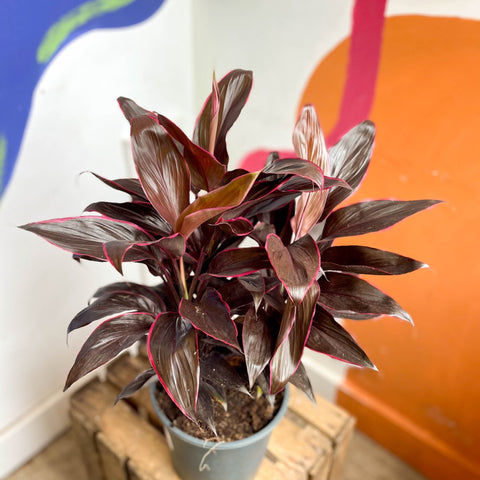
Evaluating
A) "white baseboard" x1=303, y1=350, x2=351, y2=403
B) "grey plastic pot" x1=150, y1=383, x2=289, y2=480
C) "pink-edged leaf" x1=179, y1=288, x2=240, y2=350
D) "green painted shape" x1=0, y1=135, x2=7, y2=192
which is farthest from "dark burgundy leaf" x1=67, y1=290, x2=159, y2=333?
"white baseboard" x1=303, y1=350, x2=351, y2=403

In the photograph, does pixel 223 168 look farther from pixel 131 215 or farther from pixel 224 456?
pixel 224 456

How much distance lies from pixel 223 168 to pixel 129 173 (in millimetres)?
781

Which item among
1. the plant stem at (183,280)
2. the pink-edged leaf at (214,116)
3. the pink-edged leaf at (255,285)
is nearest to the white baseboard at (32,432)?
the plant stem at (183,280)

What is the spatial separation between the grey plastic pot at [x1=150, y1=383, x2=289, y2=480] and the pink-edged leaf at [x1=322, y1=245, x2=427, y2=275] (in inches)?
13.2

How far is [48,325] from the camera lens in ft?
4.28

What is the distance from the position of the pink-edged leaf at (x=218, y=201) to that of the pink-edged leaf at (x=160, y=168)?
0.05 meters

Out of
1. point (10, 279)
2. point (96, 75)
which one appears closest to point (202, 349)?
point (10, 279)

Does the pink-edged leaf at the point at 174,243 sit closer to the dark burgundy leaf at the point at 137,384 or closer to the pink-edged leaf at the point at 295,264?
the pink-edged leaf at the point at 295,264

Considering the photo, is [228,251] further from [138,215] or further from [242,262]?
[138,215]

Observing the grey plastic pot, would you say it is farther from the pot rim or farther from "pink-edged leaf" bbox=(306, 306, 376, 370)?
"pink-edged leaf" bbox=(306, 306, 376, 370)

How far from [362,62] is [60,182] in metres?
0.86

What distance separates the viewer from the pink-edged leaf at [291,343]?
63 cm

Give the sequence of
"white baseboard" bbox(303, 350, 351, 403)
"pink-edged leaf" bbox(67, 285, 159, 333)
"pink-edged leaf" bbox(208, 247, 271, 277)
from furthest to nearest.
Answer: "white baseboard" bbox(303, 350, 351, 403)
"pink-edged leaf" bbox(67, 285, 159, 333)
"pink-edged leaf" bbox(208, 247, 271, 277)

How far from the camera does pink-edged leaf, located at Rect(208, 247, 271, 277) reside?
0.65m
